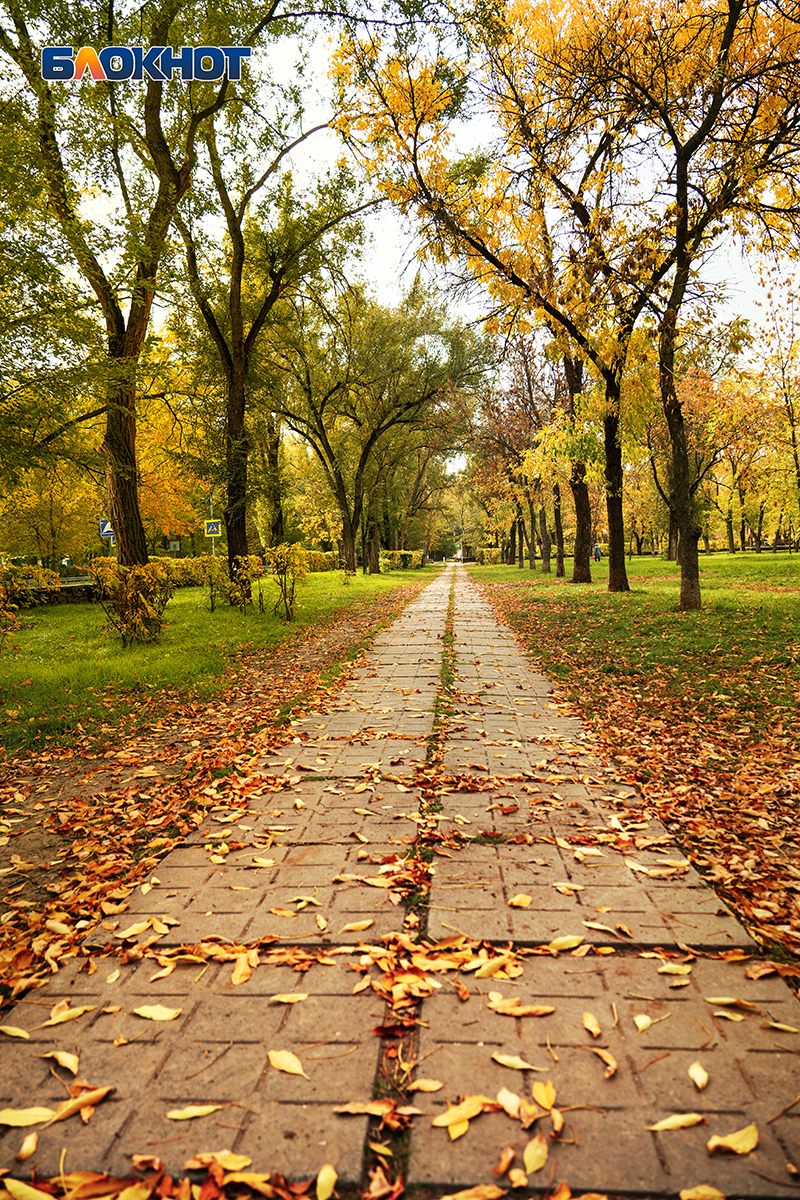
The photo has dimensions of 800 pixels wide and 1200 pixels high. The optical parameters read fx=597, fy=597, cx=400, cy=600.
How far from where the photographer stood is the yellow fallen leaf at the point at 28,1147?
5.33ft

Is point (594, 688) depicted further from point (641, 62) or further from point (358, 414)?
point (358, 414)

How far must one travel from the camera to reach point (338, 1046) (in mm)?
1933

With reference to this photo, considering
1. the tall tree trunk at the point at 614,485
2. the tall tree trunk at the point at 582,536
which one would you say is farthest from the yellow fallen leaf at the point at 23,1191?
the tall tree trunk at the point at 582,536

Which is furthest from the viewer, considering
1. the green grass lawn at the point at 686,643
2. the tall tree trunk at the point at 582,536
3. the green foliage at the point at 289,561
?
the tall tree trunk at the point at 582,536

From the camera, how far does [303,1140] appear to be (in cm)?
163

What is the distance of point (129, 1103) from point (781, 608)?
33.8 feet

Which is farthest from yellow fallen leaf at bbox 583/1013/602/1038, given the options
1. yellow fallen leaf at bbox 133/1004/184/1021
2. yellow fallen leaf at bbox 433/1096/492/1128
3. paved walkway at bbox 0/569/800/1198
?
yellow fallen leaf at bbox 133/1004/184/1021

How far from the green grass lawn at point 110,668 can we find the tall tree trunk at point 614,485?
22.7 feet

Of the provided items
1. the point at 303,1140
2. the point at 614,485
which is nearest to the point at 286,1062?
the point at 303,1140

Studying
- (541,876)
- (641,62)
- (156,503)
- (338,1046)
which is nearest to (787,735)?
(541,876)

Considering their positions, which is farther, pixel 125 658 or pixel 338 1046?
pixel 125 658

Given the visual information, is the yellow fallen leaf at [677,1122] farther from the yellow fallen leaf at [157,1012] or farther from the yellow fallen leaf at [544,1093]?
the yellow fallen leaf at [157,1012]

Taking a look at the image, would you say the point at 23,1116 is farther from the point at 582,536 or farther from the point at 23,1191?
the point at 582,536

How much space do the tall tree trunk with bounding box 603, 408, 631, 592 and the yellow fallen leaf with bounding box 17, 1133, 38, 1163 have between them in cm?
1280
